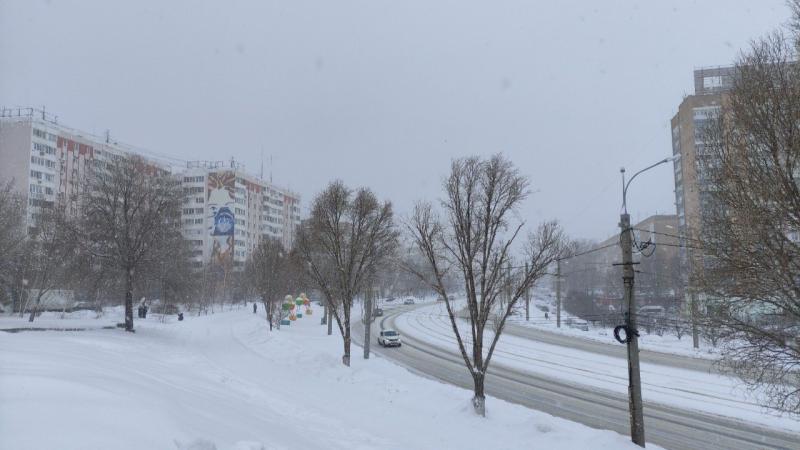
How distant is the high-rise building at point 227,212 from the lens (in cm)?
10156

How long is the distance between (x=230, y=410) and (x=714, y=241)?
11.6 m

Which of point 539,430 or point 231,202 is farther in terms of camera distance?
point 231,202

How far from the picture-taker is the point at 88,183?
109 feet

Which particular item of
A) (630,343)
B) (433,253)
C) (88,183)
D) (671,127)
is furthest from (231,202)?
(630,343)

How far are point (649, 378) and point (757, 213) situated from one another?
2052cm

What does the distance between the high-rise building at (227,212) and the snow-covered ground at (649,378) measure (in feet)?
221

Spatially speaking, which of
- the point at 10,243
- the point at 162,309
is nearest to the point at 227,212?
the point at 162,309

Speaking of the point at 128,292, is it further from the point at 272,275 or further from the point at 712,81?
the point at 712,81

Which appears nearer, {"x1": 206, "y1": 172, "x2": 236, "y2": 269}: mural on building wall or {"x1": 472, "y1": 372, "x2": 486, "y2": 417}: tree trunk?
{"x1": 472, "y1": 372, "x2": 486, "y2": 417}: tree trunk

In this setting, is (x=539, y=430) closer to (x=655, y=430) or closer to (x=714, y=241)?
(x=655, y=430)

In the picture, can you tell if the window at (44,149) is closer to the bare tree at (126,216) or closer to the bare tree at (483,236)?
the bare tree at (126,216)

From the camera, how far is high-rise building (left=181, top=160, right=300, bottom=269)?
10156 cm

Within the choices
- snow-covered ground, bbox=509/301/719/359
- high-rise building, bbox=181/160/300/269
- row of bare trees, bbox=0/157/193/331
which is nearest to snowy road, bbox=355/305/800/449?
snow-covered ground, bbox=509/301/719/359

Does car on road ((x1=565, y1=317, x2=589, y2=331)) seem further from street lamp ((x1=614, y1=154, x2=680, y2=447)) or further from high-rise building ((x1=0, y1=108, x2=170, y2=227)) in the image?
high-rise building ((x1=0, y1=108, x2=170, y2=227))
